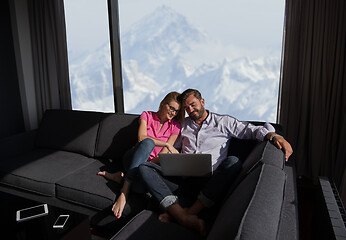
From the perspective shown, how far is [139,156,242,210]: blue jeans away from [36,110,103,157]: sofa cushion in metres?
1.03

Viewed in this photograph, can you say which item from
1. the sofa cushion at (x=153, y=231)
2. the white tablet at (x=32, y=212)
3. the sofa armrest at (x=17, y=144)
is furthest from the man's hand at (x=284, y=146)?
the sofa armrest at (x=17, y=144)

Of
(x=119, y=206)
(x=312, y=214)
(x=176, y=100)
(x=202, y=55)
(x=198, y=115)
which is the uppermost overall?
(x=202, y=55)

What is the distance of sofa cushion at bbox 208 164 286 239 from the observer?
76 centimetres

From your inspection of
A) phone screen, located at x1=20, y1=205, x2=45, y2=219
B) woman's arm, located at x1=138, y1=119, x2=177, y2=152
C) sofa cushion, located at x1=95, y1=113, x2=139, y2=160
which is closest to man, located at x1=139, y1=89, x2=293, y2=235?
woman's arm, located at x1=138, y1=119, x2=177, y2=152

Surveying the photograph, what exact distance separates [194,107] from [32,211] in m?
1.26

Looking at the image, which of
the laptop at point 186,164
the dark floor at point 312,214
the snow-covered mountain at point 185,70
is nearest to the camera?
the dark floor at point 312,214

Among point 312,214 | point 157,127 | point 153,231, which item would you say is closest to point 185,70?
point 157,127

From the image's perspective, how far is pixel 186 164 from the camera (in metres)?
1.56

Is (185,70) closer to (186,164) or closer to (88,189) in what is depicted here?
(88,189)

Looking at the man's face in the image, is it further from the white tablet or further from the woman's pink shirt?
the white tablet

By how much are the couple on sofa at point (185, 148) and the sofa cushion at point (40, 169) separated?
0.42 meters

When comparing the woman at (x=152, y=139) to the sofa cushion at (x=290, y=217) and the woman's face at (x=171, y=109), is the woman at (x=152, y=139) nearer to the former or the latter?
the woman's face at (x=171, y=109)

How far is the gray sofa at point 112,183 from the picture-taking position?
35.7 inches

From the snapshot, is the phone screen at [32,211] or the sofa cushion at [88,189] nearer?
the phone screen at [32,211]
